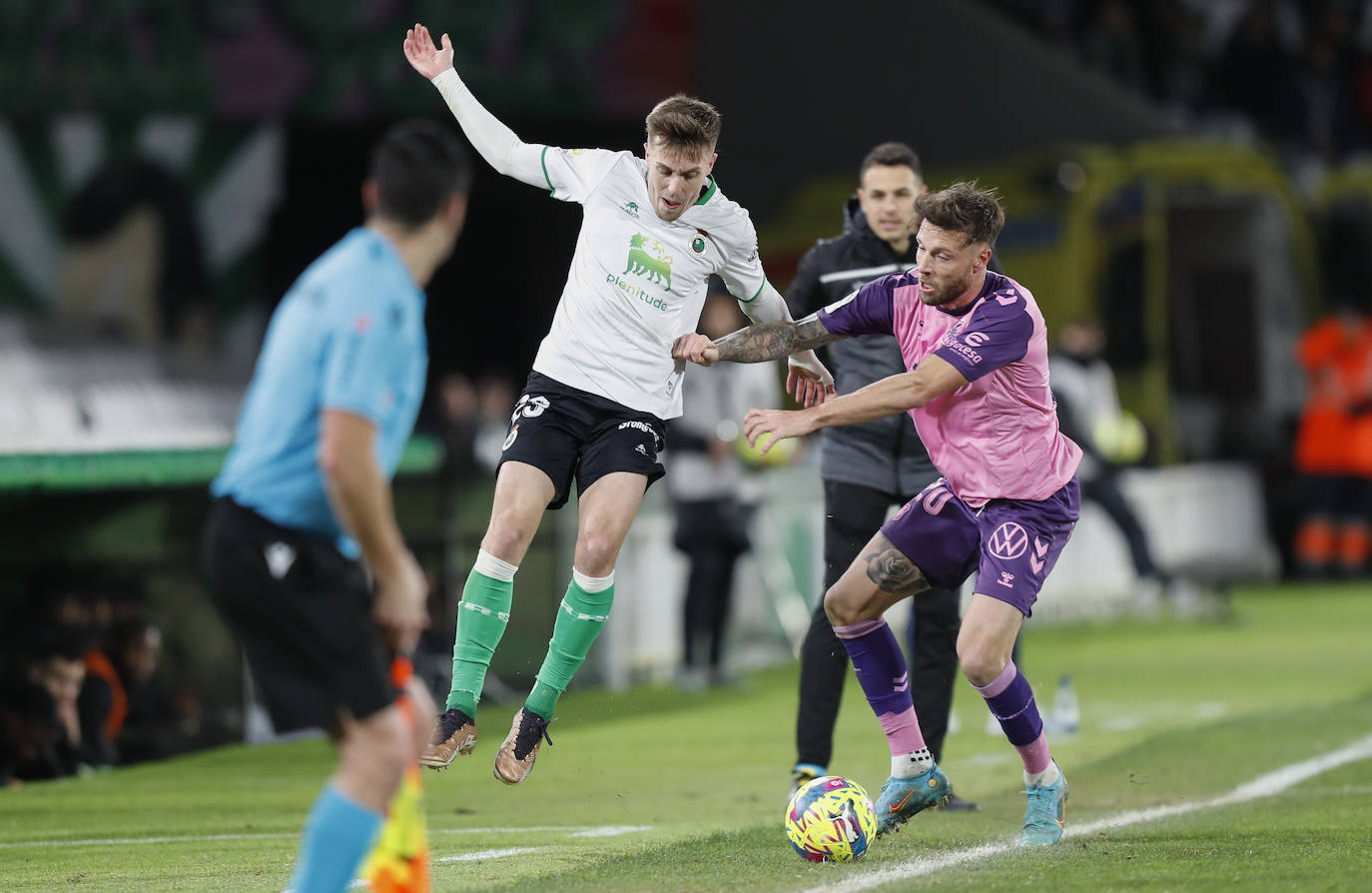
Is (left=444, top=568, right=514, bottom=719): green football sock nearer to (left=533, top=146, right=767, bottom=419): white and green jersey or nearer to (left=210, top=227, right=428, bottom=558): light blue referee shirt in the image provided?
(left=533, top=146, right=767, bottom=419): white and green jersey

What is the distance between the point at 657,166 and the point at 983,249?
1.19 meters

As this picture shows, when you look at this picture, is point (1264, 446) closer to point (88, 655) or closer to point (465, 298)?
point (465, 298)

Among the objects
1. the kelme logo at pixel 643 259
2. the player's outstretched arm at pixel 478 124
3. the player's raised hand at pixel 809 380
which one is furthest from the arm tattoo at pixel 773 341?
the player's outstretched arm at pixel 478 124

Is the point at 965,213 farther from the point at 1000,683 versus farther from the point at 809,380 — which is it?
the point at 1000,683

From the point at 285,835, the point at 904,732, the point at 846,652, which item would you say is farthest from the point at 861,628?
the point at 285,835

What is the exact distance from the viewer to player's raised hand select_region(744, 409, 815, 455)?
645 centimetres

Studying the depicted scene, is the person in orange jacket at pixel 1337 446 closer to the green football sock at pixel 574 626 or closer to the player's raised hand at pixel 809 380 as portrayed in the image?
the player's raised hand at pixel 809 380

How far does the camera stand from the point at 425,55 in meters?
7.22

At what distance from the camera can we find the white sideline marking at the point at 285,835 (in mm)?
7504

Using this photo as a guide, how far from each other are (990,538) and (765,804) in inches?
89.9

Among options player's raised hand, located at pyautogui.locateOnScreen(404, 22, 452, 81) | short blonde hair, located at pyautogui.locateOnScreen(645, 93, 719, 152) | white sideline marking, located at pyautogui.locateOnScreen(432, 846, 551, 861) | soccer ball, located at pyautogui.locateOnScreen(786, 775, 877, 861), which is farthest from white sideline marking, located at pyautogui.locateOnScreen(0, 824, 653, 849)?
player's raised hand, located at pyautogui.locateOnScreen(404, 22, 452, 81)

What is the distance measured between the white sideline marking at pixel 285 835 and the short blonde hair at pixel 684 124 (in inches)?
100

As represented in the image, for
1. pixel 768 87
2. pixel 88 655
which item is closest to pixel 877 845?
pixel 88 655

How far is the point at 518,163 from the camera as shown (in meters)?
7.21
